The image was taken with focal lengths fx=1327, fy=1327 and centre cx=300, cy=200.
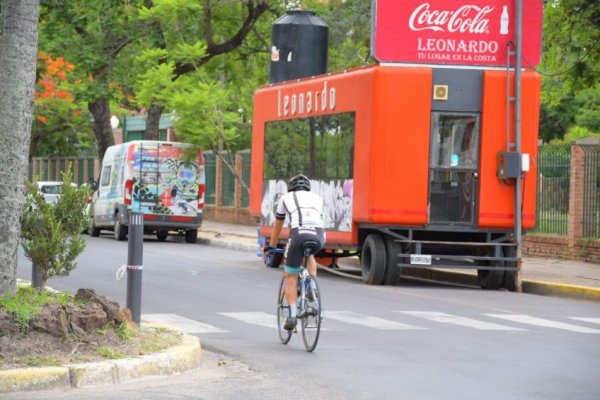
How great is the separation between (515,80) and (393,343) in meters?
8.67

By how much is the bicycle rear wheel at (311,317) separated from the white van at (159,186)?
21.1 m

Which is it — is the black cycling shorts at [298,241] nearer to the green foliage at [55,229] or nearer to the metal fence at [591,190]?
the green foliage at [55,229]

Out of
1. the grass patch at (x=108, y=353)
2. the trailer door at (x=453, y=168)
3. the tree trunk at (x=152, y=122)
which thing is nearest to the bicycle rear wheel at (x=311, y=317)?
the grass patch at (x=108, y=353)

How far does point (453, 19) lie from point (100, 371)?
12602 mm

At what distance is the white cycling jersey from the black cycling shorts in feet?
0.20

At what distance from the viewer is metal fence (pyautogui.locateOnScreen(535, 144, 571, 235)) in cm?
2588

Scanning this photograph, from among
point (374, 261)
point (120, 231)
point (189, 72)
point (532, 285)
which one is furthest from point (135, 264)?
Result: point (189, 72)

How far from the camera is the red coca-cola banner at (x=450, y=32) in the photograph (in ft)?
67.8

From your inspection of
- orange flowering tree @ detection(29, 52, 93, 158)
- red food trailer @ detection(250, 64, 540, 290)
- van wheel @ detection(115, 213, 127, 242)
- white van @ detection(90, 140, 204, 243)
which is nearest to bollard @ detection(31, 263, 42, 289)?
red food trailer @ detection(250, 64, 540, 290)

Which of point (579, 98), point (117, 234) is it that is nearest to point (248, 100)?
point (117, 234)

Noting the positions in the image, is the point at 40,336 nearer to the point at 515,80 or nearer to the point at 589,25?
the point at 515,80

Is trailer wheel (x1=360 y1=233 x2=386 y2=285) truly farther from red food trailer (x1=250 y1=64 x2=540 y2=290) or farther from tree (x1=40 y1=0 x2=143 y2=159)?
tree (x1=40 y1=0 x2=143 y2=159)

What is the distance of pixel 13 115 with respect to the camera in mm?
10984

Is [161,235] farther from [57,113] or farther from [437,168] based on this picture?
[57,113]
